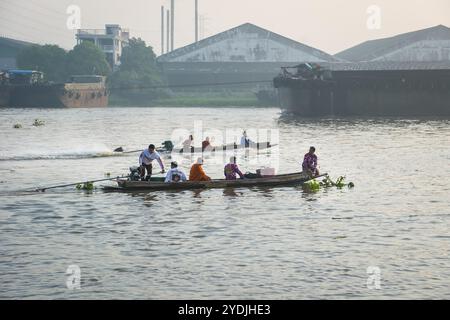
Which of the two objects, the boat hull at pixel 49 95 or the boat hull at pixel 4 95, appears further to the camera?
the boat hull at pixel 49 95

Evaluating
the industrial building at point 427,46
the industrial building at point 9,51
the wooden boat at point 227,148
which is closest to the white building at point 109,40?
the industrial building at point 9,51

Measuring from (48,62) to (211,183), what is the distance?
5444 inches

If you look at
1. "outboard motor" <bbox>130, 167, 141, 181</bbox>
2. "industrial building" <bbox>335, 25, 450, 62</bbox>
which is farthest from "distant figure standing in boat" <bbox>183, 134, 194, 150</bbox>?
"industrial building" <bbox>335, 25, 450, 62</bbox>

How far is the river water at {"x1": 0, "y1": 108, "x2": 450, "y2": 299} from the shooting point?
21.9 meters

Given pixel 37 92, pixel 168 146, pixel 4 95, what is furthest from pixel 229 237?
pixel 4 95

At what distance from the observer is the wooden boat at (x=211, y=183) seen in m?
34.6

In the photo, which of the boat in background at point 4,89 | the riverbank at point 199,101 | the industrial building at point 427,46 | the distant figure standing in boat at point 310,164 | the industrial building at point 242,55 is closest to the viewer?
the distant figure standing in boat at point 310,164

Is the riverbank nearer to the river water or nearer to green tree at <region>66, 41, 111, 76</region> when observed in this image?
green tree at <region>66, 41, 111, 76</region>

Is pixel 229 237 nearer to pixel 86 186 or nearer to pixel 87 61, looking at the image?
pixel 86 186

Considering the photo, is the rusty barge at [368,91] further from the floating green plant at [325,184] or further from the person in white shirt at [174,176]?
the person in white shirt at [174,176]

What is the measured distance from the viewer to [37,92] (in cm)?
13988

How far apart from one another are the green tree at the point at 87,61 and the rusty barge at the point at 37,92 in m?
18.1

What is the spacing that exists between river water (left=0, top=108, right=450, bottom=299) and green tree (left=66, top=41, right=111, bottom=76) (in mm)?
116436
